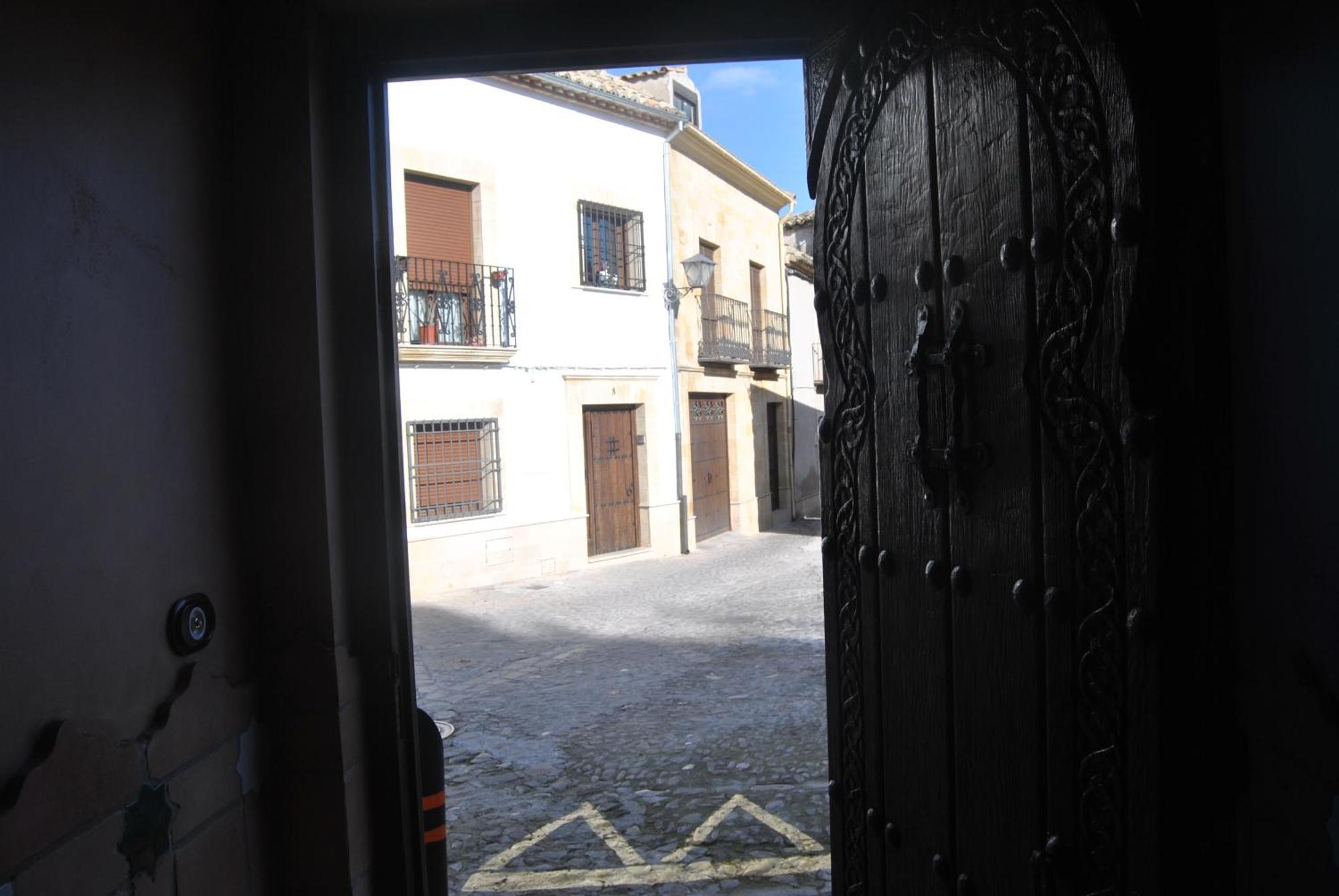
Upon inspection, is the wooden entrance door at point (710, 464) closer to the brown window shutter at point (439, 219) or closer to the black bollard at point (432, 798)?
the brown window shutter at point (439, 219)

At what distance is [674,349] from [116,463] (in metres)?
12.4

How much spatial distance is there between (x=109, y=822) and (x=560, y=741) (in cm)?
381

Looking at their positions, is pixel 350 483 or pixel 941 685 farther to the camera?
pixel 350 483

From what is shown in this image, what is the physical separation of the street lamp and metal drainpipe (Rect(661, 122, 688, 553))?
1 cm

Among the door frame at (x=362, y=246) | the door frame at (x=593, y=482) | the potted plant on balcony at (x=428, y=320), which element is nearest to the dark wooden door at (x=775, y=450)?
the door frame at (x=593, y=482)

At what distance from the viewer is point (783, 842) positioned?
3.62 metres

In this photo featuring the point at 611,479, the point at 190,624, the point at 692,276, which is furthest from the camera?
the point at 692,276

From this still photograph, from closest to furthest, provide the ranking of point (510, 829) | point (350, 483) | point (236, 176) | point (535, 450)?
1. point (236, 176)
2. point (350, 483)
3. point (510, 829)
4. point (535, 450)

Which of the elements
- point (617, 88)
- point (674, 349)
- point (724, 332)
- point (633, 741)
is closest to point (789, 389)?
point (724, 332)

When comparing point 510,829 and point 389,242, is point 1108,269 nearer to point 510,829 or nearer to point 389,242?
point 389,242

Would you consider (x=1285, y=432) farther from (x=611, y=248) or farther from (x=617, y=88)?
(x=617, y=88)

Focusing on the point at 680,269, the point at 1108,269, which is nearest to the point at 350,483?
the point at 1108,269

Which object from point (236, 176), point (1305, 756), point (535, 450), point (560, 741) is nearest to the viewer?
point (1305, 756)

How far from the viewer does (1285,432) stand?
46.6 inches
